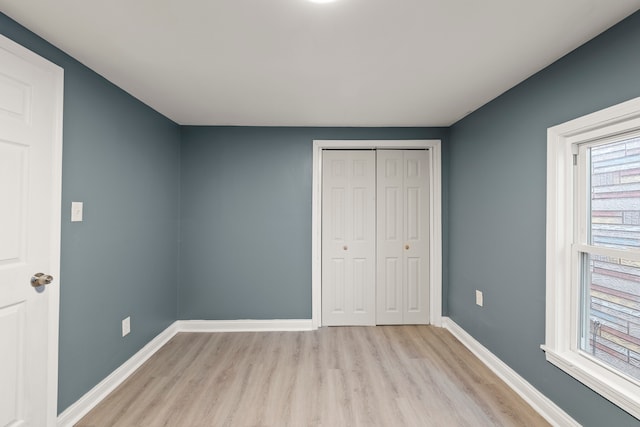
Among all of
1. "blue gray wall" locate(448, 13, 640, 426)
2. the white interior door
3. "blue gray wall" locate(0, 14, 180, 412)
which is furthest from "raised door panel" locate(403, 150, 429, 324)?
the white interior door

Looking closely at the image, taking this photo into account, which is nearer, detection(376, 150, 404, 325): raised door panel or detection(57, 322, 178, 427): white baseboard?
detection(57, 322, 178, 427): white baseboard

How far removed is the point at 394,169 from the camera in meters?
3.83

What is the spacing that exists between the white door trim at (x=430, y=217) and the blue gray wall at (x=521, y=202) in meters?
0.20

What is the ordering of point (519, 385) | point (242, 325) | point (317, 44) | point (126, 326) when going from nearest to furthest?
1. point (317, 44)
2. point (519, 385)
3. point (126, 326)
4. point (242, 325)

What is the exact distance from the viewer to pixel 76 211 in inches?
82.7

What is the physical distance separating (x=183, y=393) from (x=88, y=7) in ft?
8.17

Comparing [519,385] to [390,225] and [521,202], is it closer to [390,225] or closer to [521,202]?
[521,202]

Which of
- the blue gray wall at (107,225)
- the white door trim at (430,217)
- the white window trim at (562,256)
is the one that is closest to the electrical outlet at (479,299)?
the white door trim at (430,217)

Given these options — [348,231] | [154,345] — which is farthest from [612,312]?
[154,345]

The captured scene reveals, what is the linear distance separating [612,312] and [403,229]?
2142 millimetres

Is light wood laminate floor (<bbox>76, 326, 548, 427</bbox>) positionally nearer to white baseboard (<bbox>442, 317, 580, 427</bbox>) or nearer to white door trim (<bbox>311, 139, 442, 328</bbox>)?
white baseboard (<bbox>442, 317, 580, 427</bbox>)

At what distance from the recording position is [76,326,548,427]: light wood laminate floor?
2117mm

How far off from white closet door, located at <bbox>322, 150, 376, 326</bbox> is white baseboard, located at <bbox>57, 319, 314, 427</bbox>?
52cm

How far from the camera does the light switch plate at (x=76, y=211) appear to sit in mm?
2069
